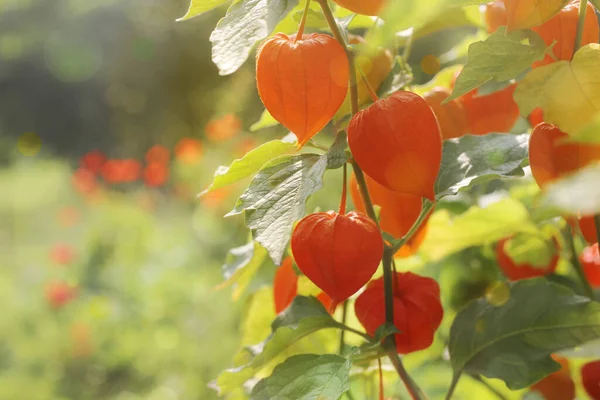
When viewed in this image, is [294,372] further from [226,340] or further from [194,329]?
[194,329]

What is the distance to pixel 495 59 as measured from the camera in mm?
323

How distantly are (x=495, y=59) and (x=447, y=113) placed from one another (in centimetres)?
10

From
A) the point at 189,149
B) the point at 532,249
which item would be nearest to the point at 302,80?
the point at 532,249

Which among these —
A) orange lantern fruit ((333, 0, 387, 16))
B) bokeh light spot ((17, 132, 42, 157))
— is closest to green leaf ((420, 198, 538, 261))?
orange lantern fruit ((333, 0, 387, 16))

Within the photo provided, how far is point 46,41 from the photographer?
26.8 feet

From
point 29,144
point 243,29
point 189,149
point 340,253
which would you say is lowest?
point 340,253

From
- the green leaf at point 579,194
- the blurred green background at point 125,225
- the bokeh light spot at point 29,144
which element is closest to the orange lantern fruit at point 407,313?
the green leaf at point 579,194

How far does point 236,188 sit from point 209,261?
310 mm

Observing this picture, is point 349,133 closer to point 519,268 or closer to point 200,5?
point 200,5

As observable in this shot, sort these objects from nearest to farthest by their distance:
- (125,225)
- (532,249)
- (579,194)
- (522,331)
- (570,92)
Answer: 1. (579,194)
2. (570,92)
3. (522,331)
4. (532,249)
5. (125,225)

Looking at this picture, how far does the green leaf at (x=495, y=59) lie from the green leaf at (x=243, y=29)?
0.09m

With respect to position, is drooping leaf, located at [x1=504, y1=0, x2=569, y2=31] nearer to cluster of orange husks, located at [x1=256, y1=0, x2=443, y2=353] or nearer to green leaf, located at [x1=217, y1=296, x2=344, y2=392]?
cluster of orange husks, located at [x1=256, y1=0, x2=443, y2=353]

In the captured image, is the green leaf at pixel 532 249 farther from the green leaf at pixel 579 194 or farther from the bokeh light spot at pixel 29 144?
the bokeh light spot at pixel 29 144

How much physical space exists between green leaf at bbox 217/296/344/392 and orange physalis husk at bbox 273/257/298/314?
0.10ft
